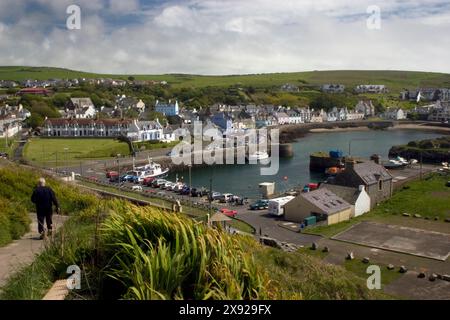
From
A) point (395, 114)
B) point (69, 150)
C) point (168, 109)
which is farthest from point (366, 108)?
point (69, 150)

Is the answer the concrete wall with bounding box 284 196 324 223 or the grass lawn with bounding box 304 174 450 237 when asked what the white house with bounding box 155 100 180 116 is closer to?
the grass lawn with bounding box 304 174 450 237

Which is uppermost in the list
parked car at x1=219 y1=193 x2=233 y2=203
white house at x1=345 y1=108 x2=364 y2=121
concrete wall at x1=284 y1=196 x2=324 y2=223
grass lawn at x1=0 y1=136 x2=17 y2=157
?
white house at x1=345 y1=108 x2=364 y2=121

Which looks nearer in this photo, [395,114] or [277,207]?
[277,207]

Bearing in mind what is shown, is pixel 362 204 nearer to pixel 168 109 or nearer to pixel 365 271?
pixel 365 271

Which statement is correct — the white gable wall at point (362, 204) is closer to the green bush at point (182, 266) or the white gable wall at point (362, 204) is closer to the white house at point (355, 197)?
the white house at point (355, 197)

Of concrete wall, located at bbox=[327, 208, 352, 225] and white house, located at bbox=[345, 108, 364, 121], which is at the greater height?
white house, located at bbox=[345, 108, 364, 121]

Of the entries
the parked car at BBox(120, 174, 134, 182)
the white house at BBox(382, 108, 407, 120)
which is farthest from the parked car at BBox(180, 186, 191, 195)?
the white house at BBox(382, 108, 407, 120)

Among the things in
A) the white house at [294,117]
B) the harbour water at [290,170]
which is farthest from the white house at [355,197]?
the white house at [294,117]
